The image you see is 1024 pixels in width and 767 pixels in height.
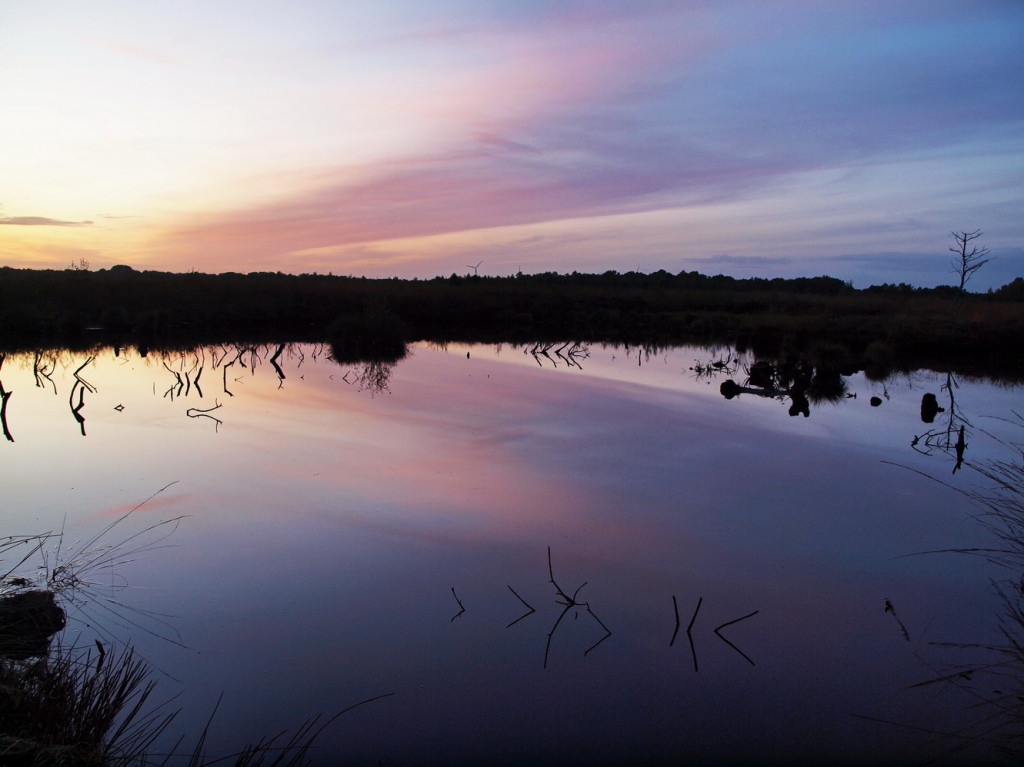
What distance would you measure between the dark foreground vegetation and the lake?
380 inches

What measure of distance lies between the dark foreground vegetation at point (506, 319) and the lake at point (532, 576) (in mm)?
9662

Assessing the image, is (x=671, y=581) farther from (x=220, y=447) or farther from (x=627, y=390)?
(x=627, y=390)

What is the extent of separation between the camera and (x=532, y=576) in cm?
448

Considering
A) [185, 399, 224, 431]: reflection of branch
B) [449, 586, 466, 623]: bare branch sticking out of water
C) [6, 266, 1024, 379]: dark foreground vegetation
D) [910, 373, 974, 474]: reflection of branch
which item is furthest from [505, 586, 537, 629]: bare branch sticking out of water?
[6, 266, 1024, 379]: dark foreground vegetation

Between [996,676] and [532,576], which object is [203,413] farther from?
[996,676]

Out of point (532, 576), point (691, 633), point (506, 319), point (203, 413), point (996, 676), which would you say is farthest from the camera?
point (506, 319)

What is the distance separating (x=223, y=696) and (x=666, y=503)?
388 centimetres

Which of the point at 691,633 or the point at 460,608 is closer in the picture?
the point at 691,633

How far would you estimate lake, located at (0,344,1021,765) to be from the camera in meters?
3.06

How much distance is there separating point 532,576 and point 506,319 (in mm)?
27168

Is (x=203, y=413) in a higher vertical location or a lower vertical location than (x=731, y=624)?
higher

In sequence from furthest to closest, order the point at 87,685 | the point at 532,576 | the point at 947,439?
1. the point at 947,439
2. the point at 532,576
3. the point at 87,685

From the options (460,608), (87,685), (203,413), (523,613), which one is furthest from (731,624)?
(203,413)

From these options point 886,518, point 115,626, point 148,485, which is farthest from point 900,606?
point 148,485
